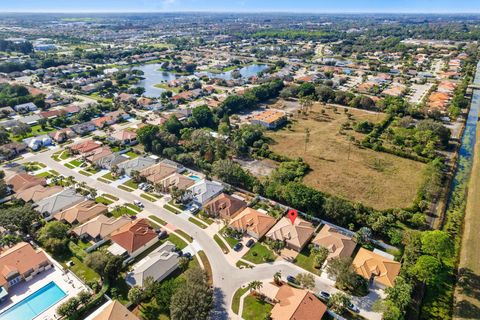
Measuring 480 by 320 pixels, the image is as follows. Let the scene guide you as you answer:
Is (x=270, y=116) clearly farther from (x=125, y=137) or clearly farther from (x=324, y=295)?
(x=324, y=295)

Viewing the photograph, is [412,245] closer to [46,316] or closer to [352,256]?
[352,256]

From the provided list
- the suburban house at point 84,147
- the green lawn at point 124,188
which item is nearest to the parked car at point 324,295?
the green lawn at point 124,188

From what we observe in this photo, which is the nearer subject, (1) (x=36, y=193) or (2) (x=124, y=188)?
(1) (x=36, y=193)

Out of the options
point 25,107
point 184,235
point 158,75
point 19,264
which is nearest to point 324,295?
point 184,235

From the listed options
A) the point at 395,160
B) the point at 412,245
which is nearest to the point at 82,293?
the point at 412,245

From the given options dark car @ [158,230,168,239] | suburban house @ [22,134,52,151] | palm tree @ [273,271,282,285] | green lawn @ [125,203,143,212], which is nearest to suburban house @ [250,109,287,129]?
green lawn @ [125,203,143,212]

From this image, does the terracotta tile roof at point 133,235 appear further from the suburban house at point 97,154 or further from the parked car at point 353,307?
the parked car at point 353,307
